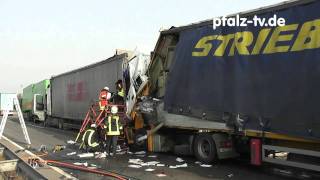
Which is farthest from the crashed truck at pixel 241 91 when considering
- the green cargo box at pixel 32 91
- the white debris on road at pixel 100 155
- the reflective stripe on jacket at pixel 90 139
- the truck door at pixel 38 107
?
the truck door at pixel 38 107

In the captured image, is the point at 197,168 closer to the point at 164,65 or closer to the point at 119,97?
the point at 164,65

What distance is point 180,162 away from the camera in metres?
11.4

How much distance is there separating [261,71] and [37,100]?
2817 centimetres

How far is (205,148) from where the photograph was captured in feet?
35.8

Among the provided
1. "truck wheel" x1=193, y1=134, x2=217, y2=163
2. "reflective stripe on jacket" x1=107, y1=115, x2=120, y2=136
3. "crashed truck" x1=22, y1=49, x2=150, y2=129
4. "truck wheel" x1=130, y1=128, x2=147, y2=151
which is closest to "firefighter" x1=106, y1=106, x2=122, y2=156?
"reflective stripe on jacket" x1=107, y1=115, x2=120, y2=136

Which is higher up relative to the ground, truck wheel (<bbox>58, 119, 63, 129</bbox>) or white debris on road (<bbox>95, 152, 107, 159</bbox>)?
truck wheel (<bbox>58, 119, 63, 129</bbox>)

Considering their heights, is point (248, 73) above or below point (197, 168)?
above

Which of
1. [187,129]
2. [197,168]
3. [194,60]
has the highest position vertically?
[194,60]

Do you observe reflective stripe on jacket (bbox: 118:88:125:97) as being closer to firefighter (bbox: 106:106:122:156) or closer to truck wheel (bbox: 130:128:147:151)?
firefighter (bbox: 106:106:122:156)

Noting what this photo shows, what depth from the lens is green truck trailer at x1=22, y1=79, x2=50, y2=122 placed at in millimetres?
32656

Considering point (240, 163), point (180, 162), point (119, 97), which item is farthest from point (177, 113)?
point (119, 97)

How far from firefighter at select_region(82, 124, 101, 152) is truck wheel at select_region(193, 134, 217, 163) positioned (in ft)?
12.4

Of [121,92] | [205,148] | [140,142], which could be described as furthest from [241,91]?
[121,92]

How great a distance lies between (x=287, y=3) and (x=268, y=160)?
2955 millimetres
